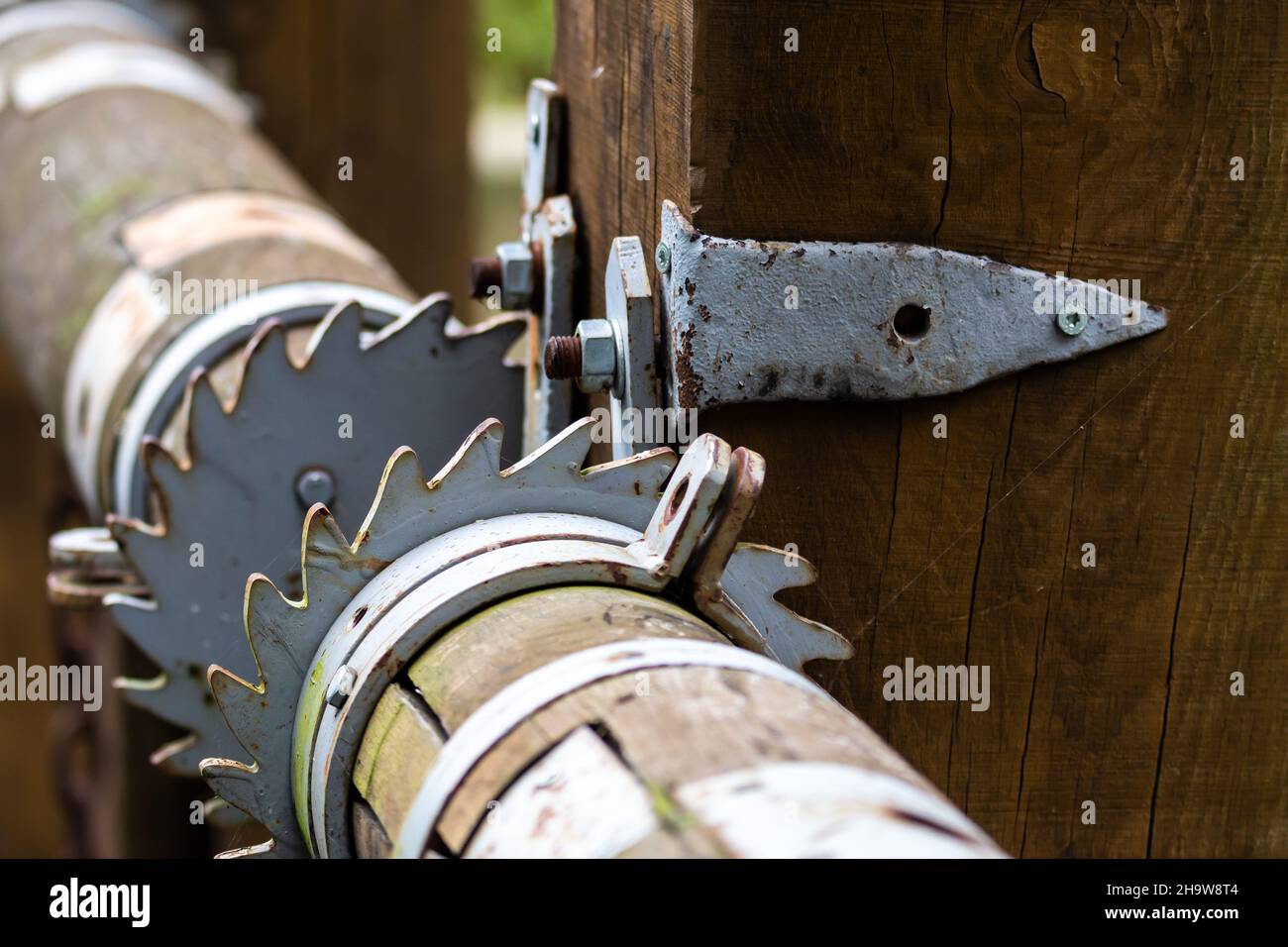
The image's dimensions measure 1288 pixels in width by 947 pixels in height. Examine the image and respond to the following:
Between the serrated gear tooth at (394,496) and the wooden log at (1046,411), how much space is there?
0.26 metres

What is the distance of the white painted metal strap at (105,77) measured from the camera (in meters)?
2.57

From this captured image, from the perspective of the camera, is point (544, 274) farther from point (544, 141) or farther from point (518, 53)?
point (518, 53)

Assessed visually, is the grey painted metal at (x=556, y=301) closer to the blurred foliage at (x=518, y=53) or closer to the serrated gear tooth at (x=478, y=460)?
the serrated gear tooth at (x=478, y=460)

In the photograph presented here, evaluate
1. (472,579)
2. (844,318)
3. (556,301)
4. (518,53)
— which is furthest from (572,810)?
(518,53)

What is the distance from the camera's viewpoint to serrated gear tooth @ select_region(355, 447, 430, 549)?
1.05m

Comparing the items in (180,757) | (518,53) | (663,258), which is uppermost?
(518,53)

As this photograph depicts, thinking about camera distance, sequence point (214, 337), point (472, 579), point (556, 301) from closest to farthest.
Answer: point (472, 579) < point (556, 301) < point (214, 337)

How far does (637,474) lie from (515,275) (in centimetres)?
51

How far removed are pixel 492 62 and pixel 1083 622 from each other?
8684 millimetres

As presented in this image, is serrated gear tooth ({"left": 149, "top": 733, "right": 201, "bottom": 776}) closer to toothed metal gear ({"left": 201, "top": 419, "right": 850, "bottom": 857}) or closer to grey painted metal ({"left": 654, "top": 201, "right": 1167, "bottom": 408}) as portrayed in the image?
toothed metal gear ({"left": 201, "top": 419, "right": 850, "bottom": 857})

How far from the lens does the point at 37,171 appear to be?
95.4 inches

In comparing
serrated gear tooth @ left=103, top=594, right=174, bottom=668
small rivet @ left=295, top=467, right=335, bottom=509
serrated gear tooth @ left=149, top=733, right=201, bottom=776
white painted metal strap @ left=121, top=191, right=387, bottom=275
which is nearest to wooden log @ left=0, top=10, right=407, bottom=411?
white painted metal strap @ left=121, top=191, right=387, bottom=275

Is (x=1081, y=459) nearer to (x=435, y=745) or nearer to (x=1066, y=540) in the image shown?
(x=1066, y=540)

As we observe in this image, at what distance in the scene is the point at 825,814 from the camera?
67 centimetres
